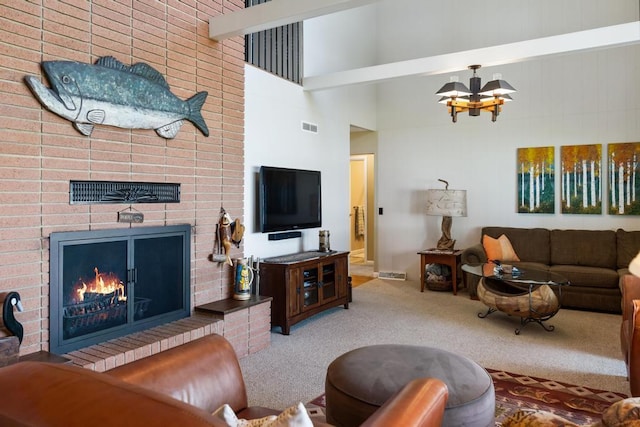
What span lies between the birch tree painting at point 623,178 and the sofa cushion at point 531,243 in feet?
2.84

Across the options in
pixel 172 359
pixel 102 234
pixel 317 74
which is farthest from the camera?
pixel 317 74

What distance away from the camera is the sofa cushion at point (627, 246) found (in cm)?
511

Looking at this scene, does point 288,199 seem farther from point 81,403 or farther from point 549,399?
point 81,403

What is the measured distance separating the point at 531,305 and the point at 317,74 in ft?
11.9

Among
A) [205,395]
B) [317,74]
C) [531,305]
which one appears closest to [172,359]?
[205,395]

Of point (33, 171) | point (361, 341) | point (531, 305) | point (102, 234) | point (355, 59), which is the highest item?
point (355, 59)

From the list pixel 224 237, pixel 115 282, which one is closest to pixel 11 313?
pixel 115 282

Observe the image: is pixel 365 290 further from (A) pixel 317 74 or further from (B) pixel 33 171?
(B) pixel 33 171

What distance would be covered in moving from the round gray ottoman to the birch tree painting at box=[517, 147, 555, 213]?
14.2ft

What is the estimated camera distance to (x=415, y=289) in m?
6.22

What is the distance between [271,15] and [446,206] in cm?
Answer: 367

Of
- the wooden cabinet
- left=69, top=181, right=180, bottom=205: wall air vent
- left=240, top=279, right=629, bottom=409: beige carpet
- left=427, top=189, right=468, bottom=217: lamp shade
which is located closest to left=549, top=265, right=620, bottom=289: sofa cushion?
left=240, top=279, right=629, bottom=409: beige carpet

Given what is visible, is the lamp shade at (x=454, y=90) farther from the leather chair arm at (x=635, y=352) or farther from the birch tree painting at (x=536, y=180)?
the leather chair arm at (x=635, y=352)

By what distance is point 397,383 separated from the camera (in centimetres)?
198
